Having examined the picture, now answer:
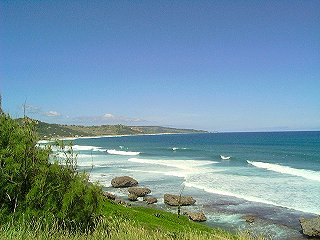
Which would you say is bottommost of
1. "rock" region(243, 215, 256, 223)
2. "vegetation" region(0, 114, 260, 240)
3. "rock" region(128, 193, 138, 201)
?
"rock" region(243, 215, 256, 223)

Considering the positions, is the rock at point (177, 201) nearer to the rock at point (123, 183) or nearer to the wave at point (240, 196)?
the wave at point (240, 196)

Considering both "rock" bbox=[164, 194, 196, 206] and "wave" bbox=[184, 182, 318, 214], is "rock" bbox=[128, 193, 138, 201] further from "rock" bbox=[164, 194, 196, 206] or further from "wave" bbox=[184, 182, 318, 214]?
"wave" bbox=[184, 182, 318, 214]

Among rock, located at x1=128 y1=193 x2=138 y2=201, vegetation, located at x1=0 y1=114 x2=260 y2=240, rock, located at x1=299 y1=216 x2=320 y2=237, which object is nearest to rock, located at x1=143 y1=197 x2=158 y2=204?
rock, located at x1=128 y1=193 x2=138 y2=201

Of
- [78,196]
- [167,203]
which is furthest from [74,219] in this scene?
[167,203]

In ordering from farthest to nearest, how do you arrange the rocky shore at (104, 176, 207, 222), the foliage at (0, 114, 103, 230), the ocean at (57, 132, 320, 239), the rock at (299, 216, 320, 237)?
the rocky shore at (104, 176, 207, 222), the ocean at (57, 132, 320, 239), the rock at (299, 216, 320, 237), the foliage at (0, 114, 103, 230)

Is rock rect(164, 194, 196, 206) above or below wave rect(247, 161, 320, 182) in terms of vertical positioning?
below

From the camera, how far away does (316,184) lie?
134 feet

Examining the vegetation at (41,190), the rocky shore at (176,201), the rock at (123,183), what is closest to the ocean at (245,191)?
the rocky shore at (176,201)

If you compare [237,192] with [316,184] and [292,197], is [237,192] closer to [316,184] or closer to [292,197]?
[292,197]

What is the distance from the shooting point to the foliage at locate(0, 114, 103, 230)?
11430mm

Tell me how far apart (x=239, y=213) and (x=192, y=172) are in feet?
78.3

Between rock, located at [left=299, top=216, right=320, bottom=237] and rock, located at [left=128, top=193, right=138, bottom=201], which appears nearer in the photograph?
rock, located at [left=299, top=216, right=320, bottom=237]

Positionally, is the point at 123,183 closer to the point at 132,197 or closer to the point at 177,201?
the point at 132,197

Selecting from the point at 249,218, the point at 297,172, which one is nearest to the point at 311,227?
the point at 249,218
